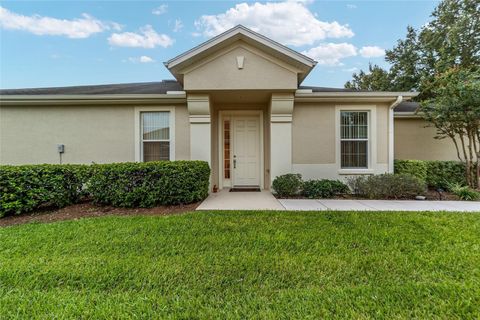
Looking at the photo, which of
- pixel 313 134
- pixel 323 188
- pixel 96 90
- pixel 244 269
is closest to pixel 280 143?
pixel 313 134

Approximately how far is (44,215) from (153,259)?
12.8 ft

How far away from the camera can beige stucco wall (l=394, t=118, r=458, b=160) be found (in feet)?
27.8

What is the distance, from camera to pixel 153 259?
2803mm

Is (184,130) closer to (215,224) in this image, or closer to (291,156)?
(291,156)

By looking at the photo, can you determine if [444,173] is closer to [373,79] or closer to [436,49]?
[436,49]

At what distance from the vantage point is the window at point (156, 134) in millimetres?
7277

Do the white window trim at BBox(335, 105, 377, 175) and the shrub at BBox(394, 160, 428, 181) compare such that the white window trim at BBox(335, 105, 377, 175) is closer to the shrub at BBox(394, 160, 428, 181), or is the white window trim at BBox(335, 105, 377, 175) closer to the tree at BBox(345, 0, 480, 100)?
the shrub at BBox(394, 160, 428, 181)

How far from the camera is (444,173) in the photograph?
7.44 meters

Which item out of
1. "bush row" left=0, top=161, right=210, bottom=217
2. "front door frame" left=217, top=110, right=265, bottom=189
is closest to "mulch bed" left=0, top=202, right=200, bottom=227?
"bush row" left=0, top=161, right=210, bottom=217

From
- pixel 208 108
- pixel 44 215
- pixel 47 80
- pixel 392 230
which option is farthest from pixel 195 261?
pixel 47 80

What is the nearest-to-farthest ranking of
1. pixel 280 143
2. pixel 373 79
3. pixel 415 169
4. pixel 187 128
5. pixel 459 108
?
pixel 459 108
pixel 280 143
pixel 415 169
pixel 187 128
pixel 373 79

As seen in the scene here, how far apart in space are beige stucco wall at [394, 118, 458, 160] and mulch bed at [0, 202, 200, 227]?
8434 mm

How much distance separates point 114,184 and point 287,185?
15.1ft

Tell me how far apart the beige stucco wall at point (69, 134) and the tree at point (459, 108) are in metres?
8.51
